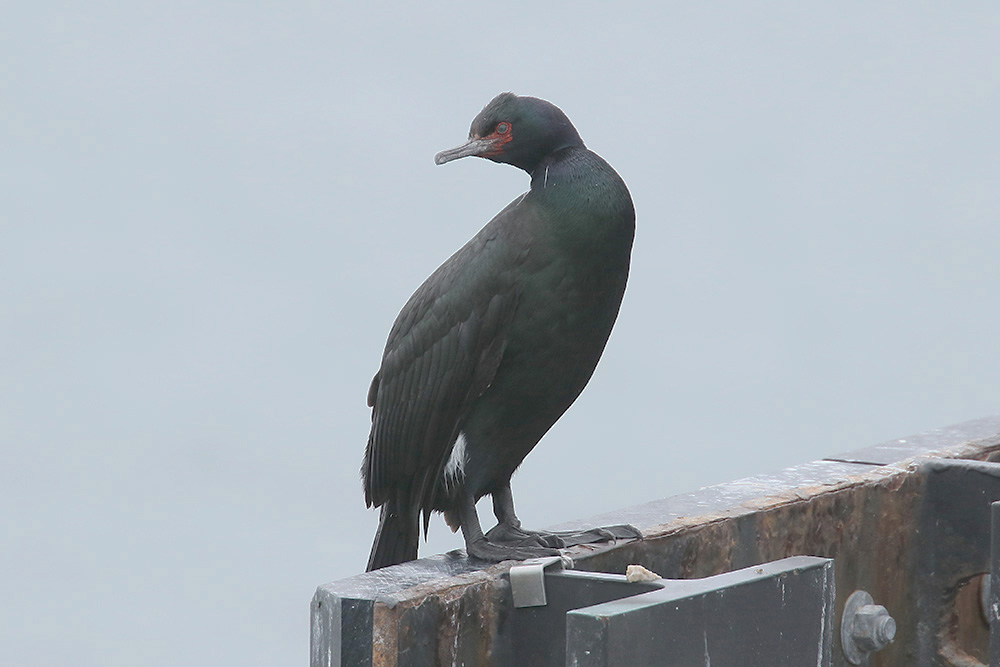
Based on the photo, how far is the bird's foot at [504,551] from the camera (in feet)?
9.42

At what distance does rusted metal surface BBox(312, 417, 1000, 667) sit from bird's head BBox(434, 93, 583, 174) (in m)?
0.76

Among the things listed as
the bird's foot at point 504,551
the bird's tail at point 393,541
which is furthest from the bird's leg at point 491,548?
the bird's tail at point 393,541

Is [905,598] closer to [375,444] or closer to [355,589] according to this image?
[375,444]

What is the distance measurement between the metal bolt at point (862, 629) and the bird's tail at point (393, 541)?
91 centimetres

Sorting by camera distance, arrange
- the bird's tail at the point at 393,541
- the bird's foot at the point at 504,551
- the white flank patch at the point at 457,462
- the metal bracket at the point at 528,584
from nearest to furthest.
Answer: the metal bracket at the point at 528,584
the bird's foot at the point at 504,551
the white flank patch at the point at 457,462
the bird's tail at the point at 393,541

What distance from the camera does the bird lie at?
3.10m

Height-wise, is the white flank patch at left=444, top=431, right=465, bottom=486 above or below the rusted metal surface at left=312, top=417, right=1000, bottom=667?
above

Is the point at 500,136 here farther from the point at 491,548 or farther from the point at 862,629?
the point at 862,629

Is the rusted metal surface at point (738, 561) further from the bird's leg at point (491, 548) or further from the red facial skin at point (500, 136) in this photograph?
A: the red facial skin at point (500, 136)

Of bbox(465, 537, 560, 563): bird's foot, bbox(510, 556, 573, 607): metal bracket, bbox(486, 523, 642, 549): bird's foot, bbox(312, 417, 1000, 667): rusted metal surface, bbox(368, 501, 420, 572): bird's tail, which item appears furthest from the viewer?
bbox(368, 501, 420, 572): bird's tail

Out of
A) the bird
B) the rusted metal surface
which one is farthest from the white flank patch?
the rusted metal surface

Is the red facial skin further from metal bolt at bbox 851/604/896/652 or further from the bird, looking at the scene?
metal bolt at bbox 851/604/896/652

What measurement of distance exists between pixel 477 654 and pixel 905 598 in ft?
3.90

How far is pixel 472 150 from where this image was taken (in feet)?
10.4
